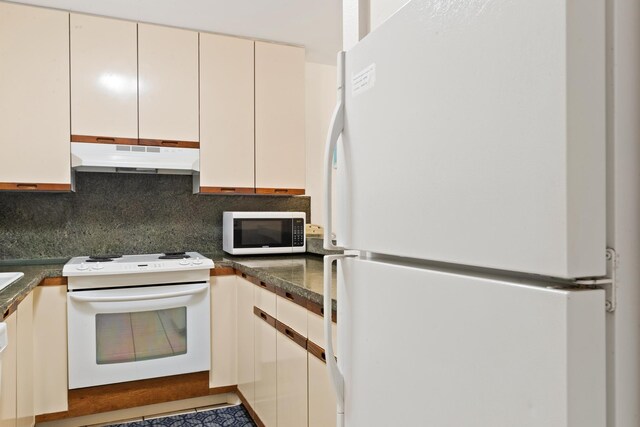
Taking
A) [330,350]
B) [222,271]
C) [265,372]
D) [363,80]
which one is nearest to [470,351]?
[330,350]

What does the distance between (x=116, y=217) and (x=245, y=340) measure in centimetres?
126

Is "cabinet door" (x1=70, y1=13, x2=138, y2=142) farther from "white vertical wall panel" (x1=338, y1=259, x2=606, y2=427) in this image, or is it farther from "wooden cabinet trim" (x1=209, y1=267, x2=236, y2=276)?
"white vertical wall panel" (x1=338, y1=259, x2=606, y2=427)

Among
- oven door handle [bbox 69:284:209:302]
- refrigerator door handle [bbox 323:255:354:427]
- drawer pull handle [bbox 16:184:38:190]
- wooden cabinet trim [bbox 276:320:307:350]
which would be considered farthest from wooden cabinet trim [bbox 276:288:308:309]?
drawer pull handle [bbox 16:184:38:190]

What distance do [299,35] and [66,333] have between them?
7.60ft

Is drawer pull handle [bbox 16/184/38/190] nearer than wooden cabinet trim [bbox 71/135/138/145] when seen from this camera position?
Yes

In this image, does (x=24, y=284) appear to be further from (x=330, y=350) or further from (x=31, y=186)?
(x=330, y=350)

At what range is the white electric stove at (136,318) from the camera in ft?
8.22

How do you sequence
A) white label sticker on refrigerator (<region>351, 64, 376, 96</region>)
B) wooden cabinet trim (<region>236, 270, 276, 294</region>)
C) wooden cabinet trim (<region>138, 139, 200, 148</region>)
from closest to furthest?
white label sticker on refrigerator (<region>351, 64, 376, 96</region>), wooden cabinet trim (<region>236, 270, 276, 294</region>), wooden cabinet trim (<region>138, 139, 200, 148</region>)

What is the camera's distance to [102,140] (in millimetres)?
2801

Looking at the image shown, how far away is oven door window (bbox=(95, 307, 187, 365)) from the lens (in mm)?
2566

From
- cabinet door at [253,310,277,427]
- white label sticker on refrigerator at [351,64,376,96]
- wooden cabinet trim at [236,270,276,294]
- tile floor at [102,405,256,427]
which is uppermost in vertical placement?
white label sticker on refrigerator at [351,64,376,96]

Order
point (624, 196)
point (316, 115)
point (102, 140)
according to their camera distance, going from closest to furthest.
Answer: point (624, 196), point (102, 140), point (316, 115)

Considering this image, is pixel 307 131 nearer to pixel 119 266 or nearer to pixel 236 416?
pixel 119 266

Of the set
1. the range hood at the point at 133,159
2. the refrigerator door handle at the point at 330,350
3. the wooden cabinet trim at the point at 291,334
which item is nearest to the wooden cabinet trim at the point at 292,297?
the wooden cabinet trim at the point at 291,334
